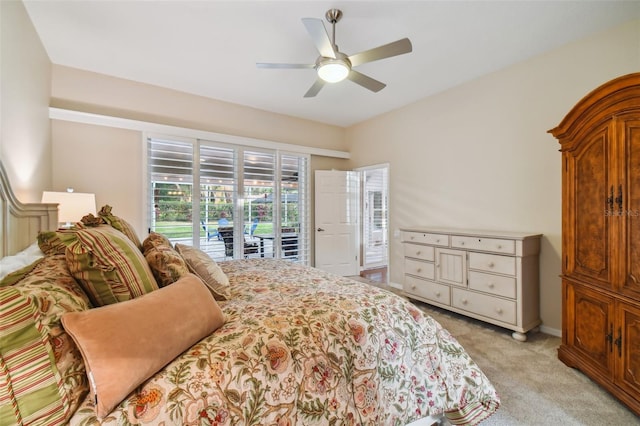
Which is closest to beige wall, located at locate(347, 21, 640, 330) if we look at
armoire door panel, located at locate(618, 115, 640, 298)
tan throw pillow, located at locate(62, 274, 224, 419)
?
armoire door panel, located at locate(618, 115, 640, 298)

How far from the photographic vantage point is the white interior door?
4.77m

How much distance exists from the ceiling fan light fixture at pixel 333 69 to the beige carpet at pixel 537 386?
2.61 m

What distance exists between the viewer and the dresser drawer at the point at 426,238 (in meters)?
3.16

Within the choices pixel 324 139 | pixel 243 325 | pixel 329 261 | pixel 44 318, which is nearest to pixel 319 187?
pixel 324 139

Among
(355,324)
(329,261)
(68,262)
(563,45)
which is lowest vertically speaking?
(329,261)

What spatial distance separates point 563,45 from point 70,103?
5.18 metres

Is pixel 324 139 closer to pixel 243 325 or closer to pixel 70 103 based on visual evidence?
pixel 70 103

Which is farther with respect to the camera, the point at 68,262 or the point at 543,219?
the point at 543,219

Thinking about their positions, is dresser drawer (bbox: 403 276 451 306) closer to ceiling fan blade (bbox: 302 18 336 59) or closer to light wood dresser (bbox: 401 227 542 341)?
light wood dresser (bbox: 401 227 542 341)

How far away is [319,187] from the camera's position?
15.6 feet

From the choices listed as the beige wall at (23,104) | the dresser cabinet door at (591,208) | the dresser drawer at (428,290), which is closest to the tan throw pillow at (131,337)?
the beige wall at (23,104)

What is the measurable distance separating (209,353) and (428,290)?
9.74 ft

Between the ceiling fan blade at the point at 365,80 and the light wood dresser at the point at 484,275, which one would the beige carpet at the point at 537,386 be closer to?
the light wood dresser at the point at 484,275

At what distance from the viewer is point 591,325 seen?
193 cm
